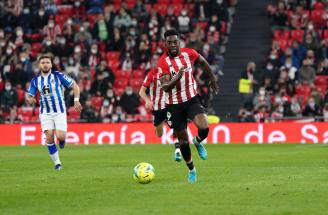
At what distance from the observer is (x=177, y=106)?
14711 millimetres

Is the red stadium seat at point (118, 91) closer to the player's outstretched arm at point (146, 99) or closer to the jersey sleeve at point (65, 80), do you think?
the jersey sleeve at point (65, 80)

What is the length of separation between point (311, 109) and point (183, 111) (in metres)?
17.5

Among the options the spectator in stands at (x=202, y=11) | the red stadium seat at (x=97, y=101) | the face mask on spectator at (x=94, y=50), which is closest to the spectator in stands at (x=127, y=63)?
the face mask on spectator at (x=94, y=50)

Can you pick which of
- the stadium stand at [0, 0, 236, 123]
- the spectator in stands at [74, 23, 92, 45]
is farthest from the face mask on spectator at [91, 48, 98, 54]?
the spectator in stands at [74, 23, 92, 45]

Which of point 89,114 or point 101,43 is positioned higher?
point 101,43

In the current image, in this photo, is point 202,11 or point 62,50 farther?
point 202,11

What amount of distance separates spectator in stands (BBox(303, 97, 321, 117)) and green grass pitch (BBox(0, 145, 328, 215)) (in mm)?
8453

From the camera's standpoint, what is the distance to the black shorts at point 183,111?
14641 mm

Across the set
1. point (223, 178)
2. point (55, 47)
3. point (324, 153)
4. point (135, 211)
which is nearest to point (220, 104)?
point (55, 47)

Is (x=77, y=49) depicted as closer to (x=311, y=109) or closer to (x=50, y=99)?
(x=311, y=109)

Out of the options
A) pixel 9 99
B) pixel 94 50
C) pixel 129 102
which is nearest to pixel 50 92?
pixel 129 102

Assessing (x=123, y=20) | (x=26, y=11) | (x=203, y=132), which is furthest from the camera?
(x=26, y=11)

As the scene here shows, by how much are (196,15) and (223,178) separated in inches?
867

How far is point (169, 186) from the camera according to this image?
46.2ft
